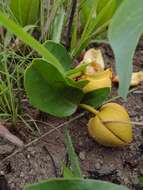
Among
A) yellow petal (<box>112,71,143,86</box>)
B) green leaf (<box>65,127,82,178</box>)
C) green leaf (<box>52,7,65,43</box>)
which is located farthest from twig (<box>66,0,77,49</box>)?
green leaf (<box>65,127,82,178</box>)

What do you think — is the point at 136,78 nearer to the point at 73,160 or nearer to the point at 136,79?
the point at 136,79

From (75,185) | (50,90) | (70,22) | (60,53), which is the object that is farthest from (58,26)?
(75,185)

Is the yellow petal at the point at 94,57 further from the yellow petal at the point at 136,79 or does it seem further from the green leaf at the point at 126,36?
the green leaf at the point at 126,36

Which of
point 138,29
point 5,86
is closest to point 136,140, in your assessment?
point 5,86

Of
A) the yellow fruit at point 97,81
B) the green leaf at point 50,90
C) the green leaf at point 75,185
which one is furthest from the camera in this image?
the yellow fruit at point 97,81

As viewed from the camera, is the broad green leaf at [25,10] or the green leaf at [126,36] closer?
the green leaf at [126,36]

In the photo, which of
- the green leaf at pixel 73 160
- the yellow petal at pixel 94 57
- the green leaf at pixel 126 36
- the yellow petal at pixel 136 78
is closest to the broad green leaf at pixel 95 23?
the yellow petal at pixel 94 57

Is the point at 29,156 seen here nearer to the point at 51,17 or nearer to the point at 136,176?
the point at 136,176

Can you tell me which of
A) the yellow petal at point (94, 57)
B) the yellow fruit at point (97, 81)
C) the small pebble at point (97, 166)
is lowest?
the small pebble at point (97, 166)
